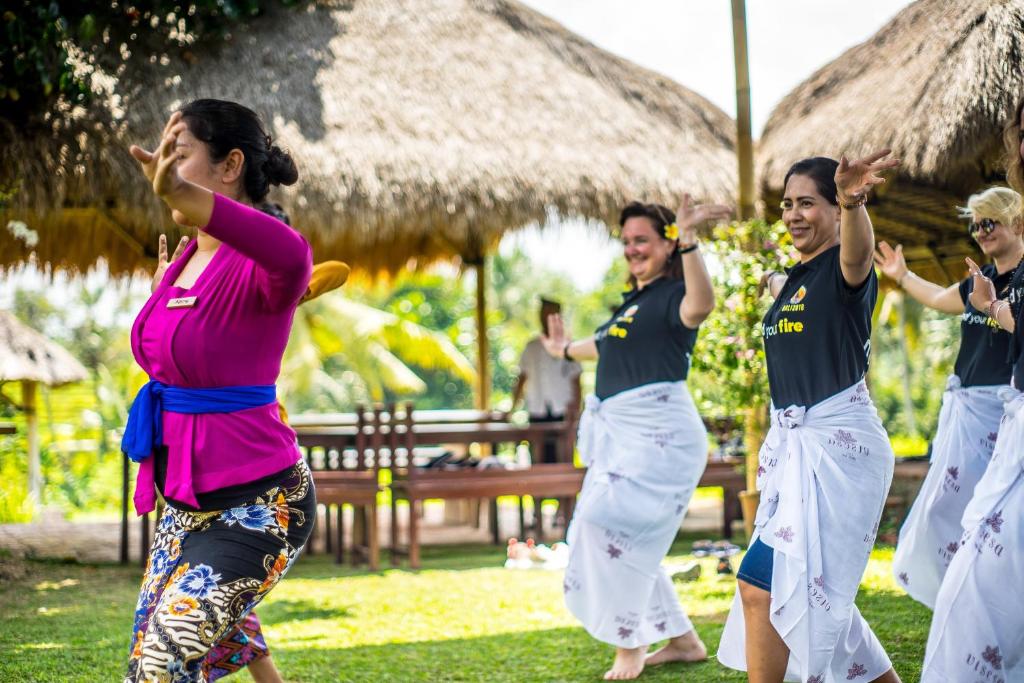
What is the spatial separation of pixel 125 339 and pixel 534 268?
20.9 meters

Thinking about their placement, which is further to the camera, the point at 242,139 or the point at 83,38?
the point at 83,38

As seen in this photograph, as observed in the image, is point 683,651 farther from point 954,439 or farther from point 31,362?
point 31,362

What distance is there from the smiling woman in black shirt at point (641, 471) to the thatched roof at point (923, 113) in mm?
1309

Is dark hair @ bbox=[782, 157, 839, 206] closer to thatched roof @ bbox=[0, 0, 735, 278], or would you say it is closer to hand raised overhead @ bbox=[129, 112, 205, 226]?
hand raised overhead @ bbox=[129, 112, 205, 226]

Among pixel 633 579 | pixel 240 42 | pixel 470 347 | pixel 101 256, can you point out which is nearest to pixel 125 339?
pixel 470 347

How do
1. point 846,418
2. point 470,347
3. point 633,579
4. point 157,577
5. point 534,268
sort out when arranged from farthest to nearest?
point 534,268 → point 470,347 → point 633,579 → point 846,418 → point 157,577

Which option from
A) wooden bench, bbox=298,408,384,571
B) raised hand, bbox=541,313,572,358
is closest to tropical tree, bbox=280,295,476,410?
wooden bench, bbox=298,408,384,571

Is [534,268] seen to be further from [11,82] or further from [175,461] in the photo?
[175,461]

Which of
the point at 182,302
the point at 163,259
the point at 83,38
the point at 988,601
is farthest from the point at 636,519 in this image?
the point at 83,38

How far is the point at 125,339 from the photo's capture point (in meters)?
25.8

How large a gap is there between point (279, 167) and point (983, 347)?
2.99 metres

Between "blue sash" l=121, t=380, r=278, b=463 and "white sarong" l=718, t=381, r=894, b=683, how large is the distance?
151 centimetres

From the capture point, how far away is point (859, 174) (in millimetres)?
2869

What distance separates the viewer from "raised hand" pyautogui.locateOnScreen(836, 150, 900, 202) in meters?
2.83
